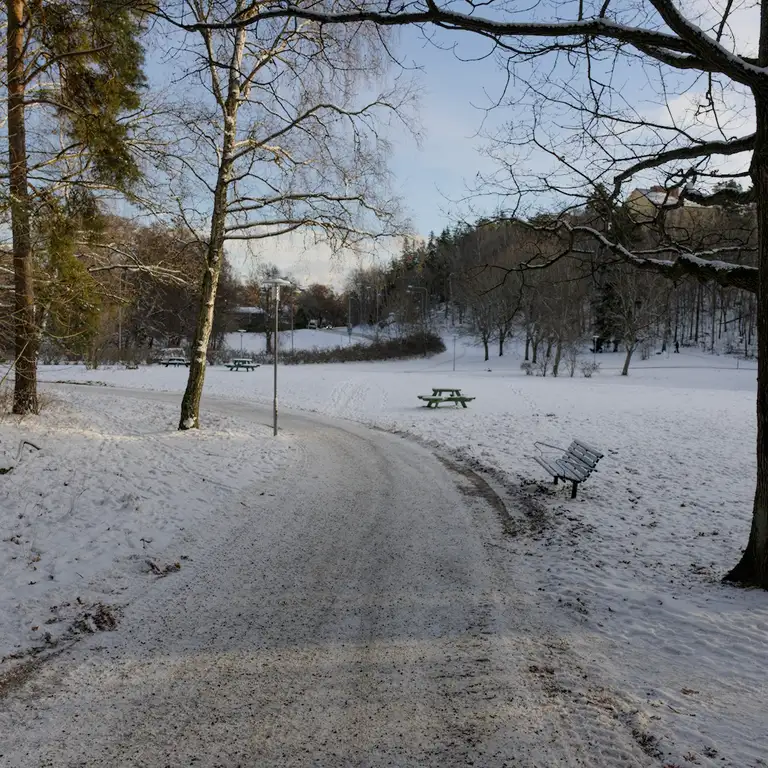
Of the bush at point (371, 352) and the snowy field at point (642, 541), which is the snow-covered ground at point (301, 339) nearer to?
the bush at point (371, 352)

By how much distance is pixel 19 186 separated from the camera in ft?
27.5

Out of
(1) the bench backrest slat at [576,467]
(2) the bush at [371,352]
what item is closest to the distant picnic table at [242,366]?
(2) the bush at [371,352]

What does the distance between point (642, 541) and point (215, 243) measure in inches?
384

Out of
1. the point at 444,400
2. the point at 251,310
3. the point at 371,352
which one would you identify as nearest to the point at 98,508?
the point at 444,400

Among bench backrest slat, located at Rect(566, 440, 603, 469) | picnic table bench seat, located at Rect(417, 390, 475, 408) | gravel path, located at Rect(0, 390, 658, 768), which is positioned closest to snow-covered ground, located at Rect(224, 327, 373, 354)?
picnic table bench seat, located at Rect(417, 390, 475, 408)

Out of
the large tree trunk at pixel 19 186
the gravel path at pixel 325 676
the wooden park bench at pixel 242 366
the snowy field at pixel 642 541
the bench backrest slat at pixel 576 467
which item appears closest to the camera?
the gravel path at pixel 325 676

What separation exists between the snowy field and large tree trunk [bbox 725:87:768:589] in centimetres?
33

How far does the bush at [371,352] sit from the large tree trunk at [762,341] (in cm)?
4525

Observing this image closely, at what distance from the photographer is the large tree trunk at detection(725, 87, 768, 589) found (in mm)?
4477

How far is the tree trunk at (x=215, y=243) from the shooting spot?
10.9 m

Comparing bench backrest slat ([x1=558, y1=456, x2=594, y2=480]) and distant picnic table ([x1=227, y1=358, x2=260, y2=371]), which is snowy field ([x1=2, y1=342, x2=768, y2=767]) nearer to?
bench backrest slat ([x1=558, y1=456, x2=594, y2=480])

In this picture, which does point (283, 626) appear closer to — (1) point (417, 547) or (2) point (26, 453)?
(1) point (417, 547)

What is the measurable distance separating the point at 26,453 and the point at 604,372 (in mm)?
41506

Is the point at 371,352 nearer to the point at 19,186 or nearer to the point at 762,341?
the point at 19,186
